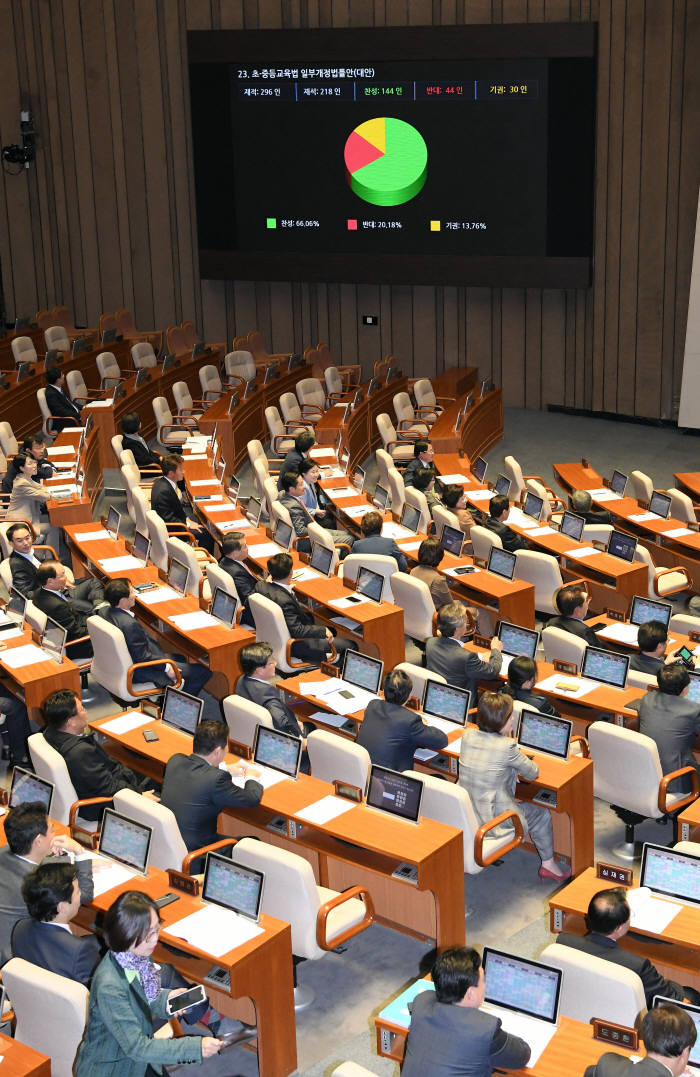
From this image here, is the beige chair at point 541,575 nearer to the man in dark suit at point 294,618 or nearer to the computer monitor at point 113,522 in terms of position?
the man in dark suit at point 294,618

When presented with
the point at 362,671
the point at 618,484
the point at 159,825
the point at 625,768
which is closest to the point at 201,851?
the point at 159,825

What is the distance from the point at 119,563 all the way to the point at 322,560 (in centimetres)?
160

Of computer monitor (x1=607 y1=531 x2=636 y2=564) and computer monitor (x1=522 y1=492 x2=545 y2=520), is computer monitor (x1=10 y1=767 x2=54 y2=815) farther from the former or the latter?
computer monitor (x1=522 y1=492 x2=545 y2=520)

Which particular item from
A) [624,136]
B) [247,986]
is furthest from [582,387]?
[247,986]

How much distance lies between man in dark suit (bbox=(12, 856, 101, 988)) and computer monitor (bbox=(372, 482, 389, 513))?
7078mm

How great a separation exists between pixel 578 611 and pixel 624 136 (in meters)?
9.74

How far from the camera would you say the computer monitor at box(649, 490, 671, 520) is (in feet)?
37.7

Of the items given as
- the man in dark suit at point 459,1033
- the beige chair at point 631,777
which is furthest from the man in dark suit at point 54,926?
the beige chair at point 631,777

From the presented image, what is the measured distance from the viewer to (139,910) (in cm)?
446

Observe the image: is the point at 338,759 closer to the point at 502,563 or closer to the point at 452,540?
the point at 502,563

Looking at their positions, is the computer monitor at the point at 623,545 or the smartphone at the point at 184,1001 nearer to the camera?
the smartphone at the point at 184,1001

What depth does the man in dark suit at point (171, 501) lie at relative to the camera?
11398 millimetres

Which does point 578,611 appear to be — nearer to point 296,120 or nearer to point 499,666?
point 499,666

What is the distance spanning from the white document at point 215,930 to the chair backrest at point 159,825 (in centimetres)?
54
